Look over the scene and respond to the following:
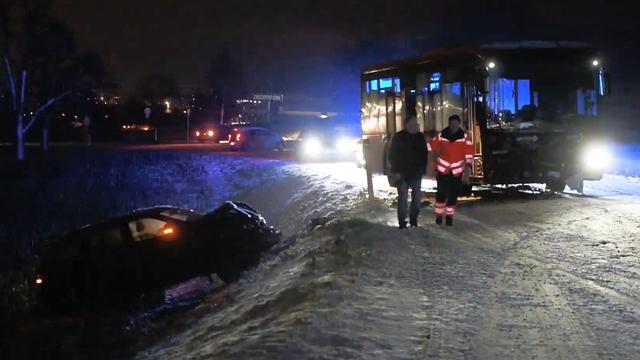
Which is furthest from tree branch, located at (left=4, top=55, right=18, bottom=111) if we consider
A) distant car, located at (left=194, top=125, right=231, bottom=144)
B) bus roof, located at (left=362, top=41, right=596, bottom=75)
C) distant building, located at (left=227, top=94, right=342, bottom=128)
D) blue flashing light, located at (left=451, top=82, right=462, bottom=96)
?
distant building, located at (left=227, top=94, right=342, bottom=128)

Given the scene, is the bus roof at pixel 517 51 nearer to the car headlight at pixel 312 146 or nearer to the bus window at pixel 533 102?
the bus window at pixel 533 102

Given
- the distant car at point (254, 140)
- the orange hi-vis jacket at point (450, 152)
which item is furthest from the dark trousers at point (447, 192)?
the distant car at point (254, 140)

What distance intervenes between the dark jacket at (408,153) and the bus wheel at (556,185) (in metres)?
5.93

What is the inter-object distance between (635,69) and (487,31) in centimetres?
1086

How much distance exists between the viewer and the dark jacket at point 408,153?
11.3m

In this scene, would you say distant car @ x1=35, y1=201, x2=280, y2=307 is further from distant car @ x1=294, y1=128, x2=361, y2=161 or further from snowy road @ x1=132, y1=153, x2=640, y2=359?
distant car @ x1=294, y1=128, x2=361, y2=161

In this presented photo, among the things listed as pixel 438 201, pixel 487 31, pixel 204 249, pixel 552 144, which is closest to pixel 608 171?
pixel 552 144

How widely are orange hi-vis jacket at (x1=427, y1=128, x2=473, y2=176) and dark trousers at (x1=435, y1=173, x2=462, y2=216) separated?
101 millimetres

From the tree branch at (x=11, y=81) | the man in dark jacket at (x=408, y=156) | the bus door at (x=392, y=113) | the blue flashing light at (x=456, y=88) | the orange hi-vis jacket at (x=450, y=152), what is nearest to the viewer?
the man in dark jacket at (x=408, y=156)

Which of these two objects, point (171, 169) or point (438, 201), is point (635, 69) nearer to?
point (171, 169)

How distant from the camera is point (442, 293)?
801 centimetres

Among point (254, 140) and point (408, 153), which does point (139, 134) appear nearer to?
point (254, 140)

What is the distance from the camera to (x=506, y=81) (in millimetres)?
15523

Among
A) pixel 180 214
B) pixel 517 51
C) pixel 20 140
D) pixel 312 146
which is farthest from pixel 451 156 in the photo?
pixel 20 140
